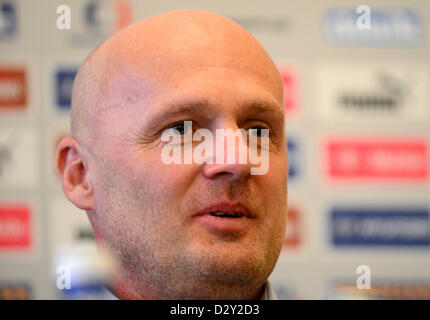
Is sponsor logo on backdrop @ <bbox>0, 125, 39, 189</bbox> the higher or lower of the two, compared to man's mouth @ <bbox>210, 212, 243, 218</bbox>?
higher

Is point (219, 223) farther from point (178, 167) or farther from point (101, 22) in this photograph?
point (101, 22)

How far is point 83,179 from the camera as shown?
3.85 ft

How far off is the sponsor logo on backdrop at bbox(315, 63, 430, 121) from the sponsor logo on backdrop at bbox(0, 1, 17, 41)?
126 centimetres

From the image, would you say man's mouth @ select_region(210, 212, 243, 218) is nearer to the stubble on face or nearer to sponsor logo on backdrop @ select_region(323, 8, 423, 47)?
the stubble on face

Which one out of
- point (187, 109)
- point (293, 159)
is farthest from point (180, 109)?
point (293, 159)

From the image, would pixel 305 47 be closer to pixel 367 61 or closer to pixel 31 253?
pixel 367 61

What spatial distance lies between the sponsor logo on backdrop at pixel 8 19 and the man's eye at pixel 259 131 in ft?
4.04

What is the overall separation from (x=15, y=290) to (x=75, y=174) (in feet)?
3.40

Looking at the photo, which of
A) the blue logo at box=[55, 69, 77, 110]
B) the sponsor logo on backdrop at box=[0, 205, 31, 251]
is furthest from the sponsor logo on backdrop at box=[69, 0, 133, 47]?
the sponsor logo on backdrop at box=[0, 205, 31, 251]

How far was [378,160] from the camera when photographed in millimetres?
2416

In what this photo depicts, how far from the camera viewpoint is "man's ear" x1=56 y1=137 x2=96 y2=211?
45.3 inches

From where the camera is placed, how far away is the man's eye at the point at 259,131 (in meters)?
1.10

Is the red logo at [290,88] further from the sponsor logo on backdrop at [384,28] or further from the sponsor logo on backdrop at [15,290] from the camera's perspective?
the sponsor logo on backdrop at [15,290]

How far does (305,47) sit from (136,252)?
152cm
